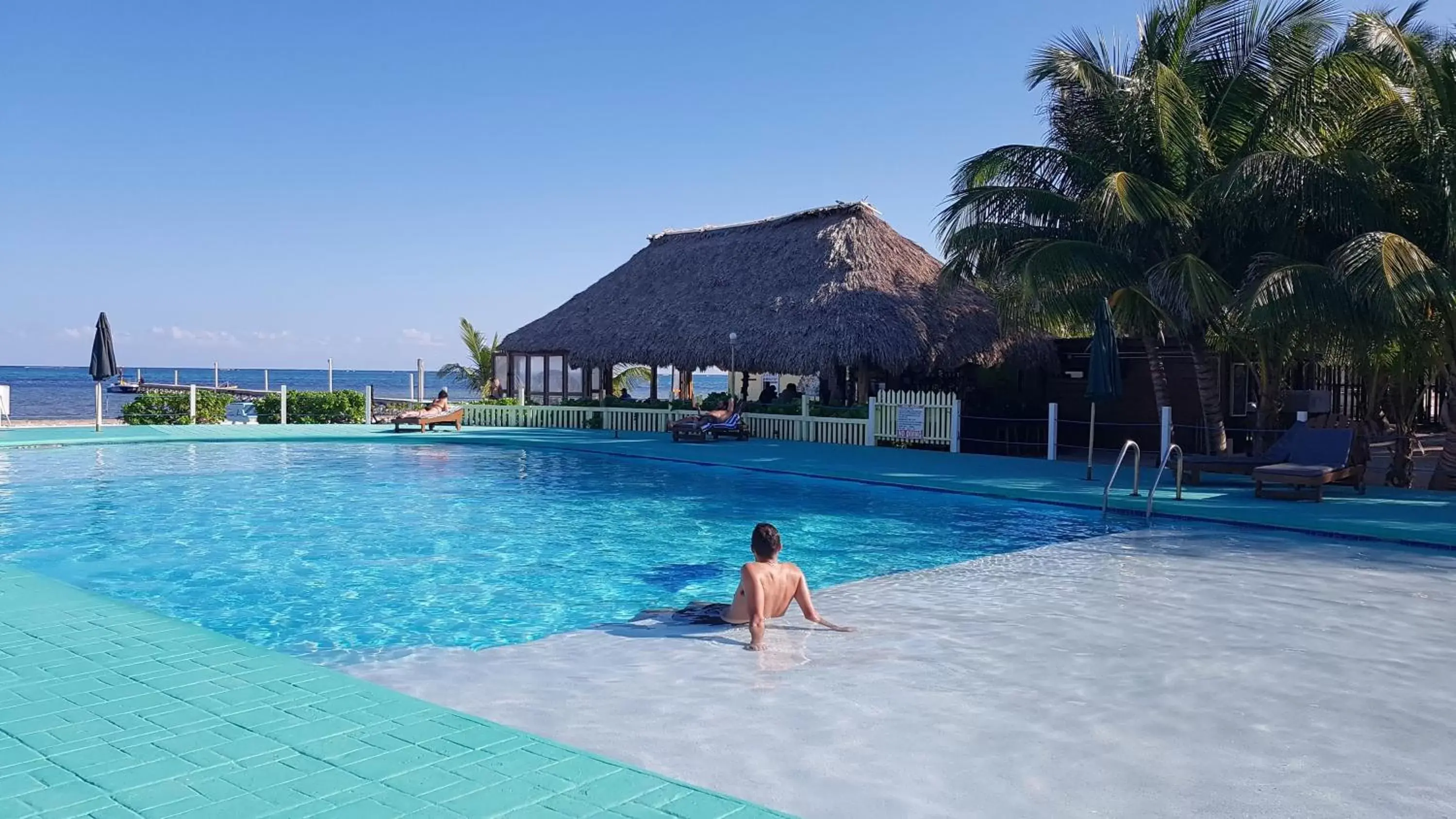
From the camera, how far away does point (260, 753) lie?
3.42m

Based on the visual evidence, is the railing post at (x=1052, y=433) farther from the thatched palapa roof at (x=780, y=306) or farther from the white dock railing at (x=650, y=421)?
the white dock railing at (x=650, y=421)

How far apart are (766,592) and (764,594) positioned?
0.8 inches

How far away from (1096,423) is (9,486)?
55.0 ft

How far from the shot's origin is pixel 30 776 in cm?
318

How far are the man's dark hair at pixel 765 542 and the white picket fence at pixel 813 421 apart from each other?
472 inches

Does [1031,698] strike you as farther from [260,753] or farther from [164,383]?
[164,383]

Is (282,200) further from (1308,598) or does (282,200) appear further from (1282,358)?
(1308,598)

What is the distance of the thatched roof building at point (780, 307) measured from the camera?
18.5 m

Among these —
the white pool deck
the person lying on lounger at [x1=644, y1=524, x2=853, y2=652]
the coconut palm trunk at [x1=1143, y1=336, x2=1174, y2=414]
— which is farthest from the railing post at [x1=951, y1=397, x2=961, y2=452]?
the person lying on lounger at [x1=644, y1=524, x2=853, y2=652]

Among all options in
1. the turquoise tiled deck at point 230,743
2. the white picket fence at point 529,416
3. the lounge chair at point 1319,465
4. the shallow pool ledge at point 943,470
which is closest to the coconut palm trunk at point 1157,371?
the shallow pool ledge at point 943,470

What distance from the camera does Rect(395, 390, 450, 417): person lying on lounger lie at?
21.2m

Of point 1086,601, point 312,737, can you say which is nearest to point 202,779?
point 312,737

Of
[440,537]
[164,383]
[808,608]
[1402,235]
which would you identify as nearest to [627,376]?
[440,537]

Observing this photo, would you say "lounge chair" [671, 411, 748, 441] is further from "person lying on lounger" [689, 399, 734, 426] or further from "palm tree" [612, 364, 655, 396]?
"palm tree" [612, 364, 655, 396]
